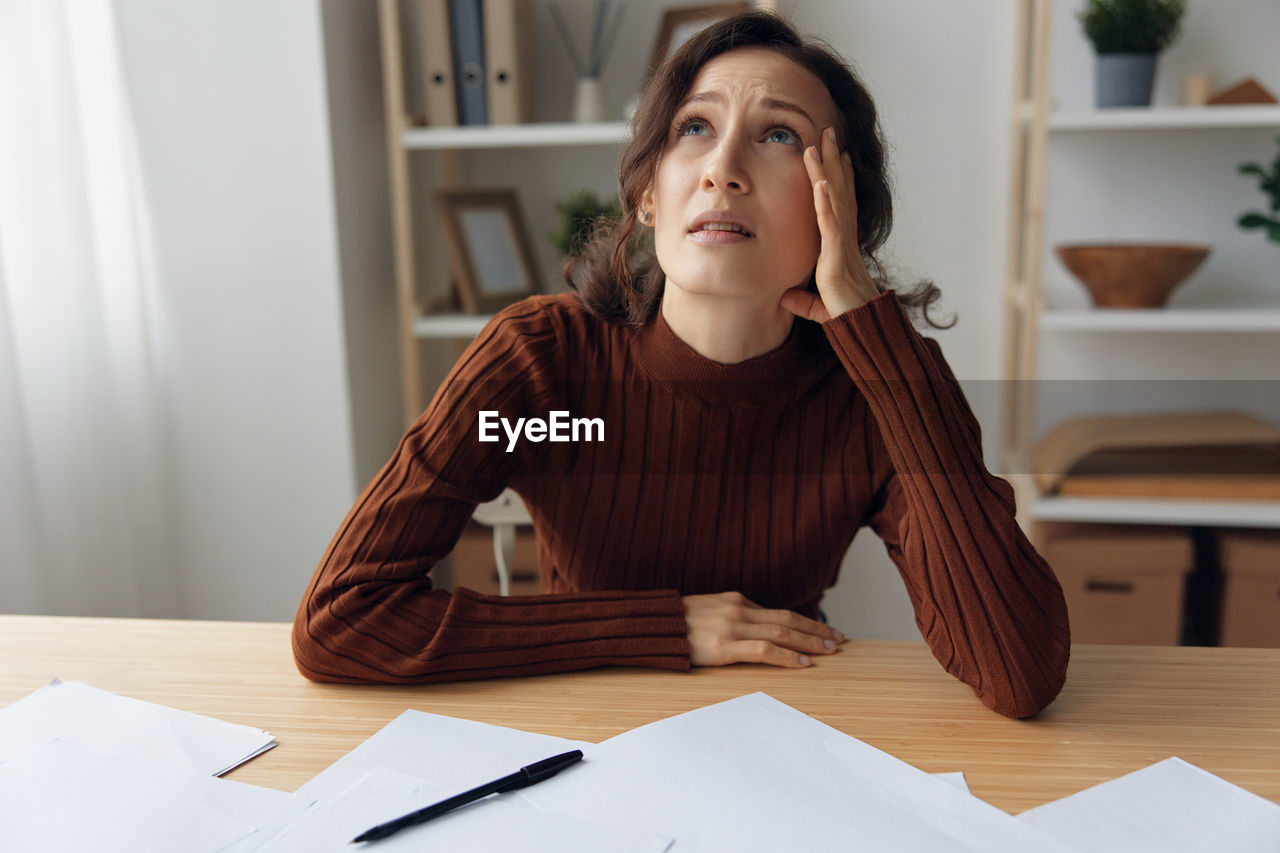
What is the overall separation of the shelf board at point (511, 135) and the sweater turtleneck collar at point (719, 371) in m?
1.02

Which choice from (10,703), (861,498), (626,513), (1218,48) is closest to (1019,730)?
(861,498)

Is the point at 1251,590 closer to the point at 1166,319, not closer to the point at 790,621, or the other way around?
the point at 1166,319

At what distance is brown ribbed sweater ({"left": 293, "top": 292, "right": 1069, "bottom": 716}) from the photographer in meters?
0.90

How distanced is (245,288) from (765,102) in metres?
1.39

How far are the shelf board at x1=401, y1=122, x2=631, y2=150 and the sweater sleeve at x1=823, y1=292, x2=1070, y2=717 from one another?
1228mm

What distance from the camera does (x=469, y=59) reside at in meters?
2.13

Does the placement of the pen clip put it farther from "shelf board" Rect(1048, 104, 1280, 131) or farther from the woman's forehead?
"shelf board" Rect(1048, 104, 1280, 131)

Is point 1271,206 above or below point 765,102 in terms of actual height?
below

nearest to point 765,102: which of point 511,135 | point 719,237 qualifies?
point 719,237

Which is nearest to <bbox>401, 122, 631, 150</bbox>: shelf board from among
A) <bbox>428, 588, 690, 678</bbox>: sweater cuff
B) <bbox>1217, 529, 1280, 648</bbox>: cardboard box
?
<bbox>428, 588, 690, 678</bbox>: sweater cuff

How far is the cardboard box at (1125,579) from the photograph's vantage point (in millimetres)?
2031

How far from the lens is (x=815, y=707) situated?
0.83m

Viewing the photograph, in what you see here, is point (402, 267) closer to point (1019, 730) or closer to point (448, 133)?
point (448, 133)

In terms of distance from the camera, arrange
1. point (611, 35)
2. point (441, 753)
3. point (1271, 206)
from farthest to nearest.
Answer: point (611, 35), point (1271, 206), point (441, 753)
